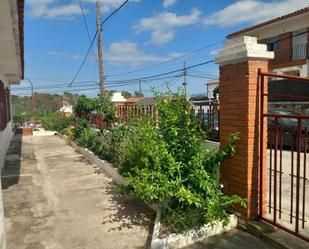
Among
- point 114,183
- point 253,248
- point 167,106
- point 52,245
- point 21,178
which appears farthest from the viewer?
point 21,178

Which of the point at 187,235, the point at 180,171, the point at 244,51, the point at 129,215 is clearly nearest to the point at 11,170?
the point at 129,215

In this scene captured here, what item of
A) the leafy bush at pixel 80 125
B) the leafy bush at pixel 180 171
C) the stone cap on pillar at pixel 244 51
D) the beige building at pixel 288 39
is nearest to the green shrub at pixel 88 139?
the leafy bush at pixel 80 125

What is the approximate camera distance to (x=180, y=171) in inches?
163

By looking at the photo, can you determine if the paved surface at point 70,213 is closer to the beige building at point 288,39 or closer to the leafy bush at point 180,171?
the leafy bush at point 180,171

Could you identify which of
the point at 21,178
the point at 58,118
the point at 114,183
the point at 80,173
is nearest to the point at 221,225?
the point at 114,183

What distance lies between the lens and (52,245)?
3887mm

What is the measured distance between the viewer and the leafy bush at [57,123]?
19.0 metres

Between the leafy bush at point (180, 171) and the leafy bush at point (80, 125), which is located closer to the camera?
the leafy bush at point (180, 171)

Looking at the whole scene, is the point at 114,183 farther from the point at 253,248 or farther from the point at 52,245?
the point at 253,248

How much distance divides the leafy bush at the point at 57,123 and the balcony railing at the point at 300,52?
14782 mm

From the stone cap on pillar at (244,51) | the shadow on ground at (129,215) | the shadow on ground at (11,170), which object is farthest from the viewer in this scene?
the shadow on ground at (11,170)

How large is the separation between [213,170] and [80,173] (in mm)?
4514

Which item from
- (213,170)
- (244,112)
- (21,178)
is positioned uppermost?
(244,112)

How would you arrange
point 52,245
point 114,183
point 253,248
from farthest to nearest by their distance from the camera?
point 114,183 < point 52,245 < point 253,248
